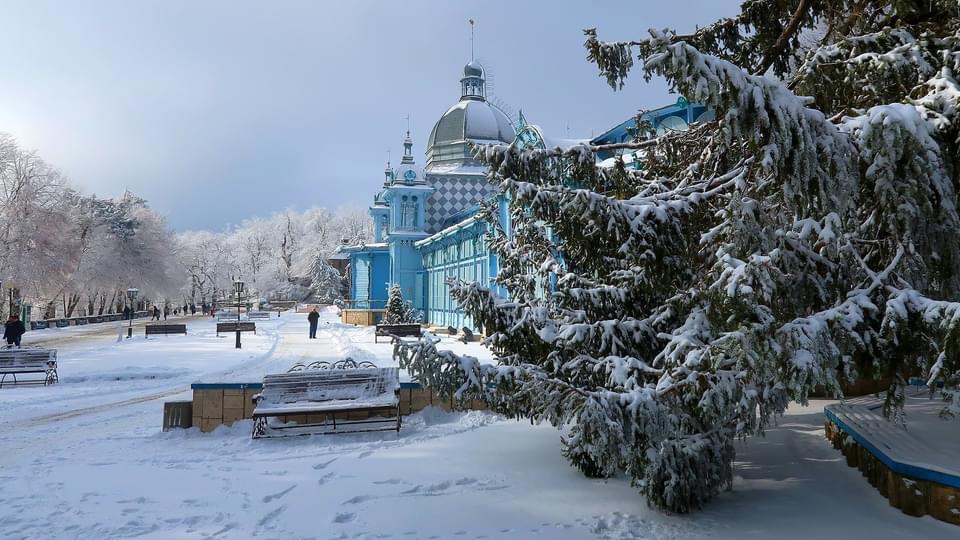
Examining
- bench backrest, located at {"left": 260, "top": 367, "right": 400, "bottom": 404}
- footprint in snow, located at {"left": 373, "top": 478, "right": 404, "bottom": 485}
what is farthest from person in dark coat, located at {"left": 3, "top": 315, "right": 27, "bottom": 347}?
footprint in snow, located at {"left": 373, "top": 478, "right": 404, "bottom": 485}

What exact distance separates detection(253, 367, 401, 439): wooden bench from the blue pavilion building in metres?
16.7

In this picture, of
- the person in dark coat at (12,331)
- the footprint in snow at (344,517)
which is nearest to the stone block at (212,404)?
the footprint in snow at (344,517)

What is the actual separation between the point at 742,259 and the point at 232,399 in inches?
279

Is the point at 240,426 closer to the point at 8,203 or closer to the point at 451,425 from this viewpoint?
the point at 451,425

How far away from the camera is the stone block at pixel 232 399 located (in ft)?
28.2

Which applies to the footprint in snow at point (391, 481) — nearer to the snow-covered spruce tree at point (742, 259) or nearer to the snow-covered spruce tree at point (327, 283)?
the snow-covered spruce tree at point (742, 259)

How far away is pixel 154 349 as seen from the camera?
66.2 ft

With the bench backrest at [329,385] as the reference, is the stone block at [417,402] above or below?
below

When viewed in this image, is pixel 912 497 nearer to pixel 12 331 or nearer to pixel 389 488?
pixel 389 488

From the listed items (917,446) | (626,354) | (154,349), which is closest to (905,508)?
(917,446)

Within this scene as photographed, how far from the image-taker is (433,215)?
35656 millimetres

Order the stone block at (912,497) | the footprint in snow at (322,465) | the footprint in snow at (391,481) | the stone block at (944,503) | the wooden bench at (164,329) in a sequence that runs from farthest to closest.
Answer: the wooden bench at (164,329) < the footprint in snow at (322,465) < the footprint in snow at (391,481) < the stone block at (912,497) < the stone block at (944,503)

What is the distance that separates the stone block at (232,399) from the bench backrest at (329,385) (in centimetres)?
44

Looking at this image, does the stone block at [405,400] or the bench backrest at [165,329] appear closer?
the stone block at [405,400]
